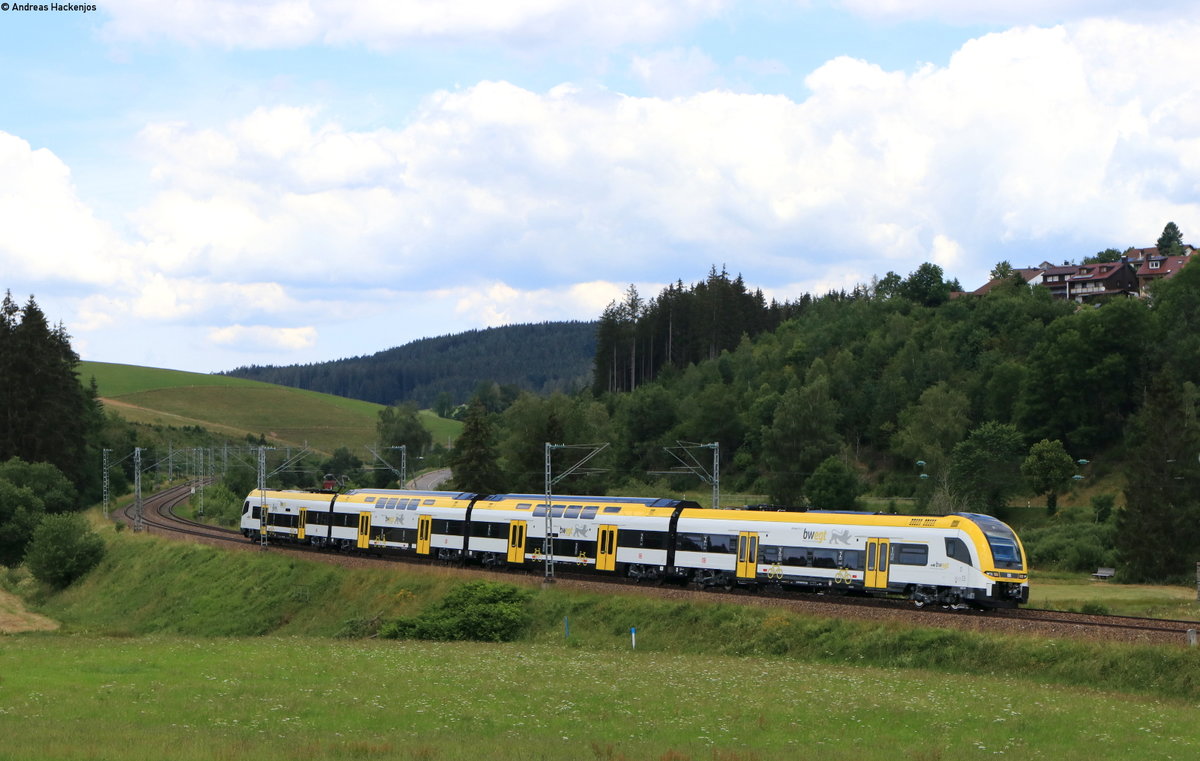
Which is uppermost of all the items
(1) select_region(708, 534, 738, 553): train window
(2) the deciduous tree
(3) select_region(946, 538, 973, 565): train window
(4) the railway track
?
(2) the deciduous tree

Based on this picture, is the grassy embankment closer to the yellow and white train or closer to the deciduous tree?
the yellow and white train

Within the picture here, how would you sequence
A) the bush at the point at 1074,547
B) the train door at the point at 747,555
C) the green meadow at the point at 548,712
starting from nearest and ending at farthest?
1. the green meadow at the point at 548,712
2. the train door at the point at 747,555
3. the bush at the point at 1074,547

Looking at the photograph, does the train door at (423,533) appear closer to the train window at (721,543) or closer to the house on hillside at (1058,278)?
the train window at (721,543)

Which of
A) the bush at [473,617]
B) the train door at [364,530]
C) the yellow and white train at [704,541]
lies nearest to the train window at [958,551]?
the yellow and white train at [704,541]

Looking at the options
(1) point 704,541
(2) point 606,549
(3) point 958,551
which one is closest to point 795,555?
(1) point 704,541

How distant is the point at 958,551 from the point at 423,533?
33.5m

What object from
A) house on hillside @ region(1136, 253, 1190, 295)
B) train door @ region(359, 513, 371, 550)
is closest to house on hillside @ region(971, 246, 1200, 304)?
house on hillside @ region(1136, 253, 1190, 295)

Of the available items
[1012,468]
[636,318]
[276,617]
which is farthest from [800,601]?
[636,318]

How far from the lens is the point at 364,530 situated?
70.4 meters

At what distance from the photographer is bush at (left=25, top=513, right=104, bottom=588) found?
80250 mm

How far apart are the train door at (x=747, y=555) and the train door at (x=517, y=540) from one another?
14000mm

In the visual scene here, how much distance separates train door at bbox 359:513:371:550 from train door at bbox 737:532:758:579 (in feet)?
96.6

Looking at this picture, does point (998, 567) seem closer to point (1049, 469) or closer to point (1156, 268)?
point (1049, 469)

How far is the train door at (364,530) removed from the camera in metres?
70.1
